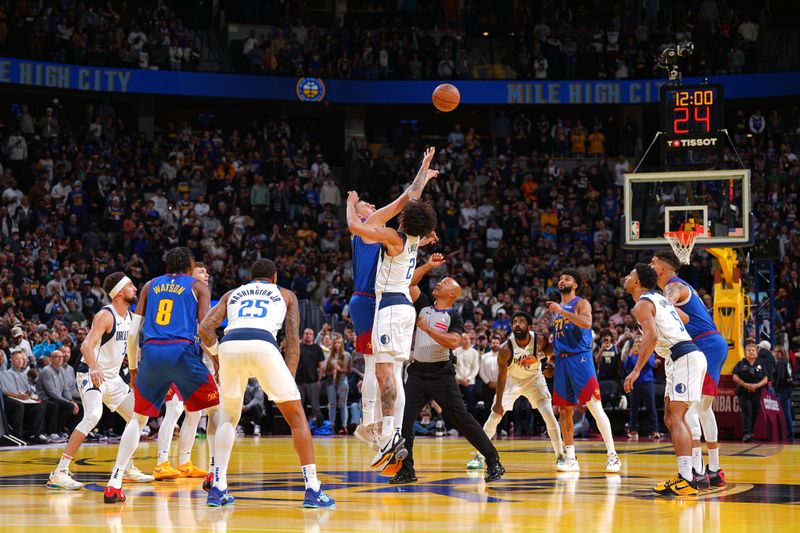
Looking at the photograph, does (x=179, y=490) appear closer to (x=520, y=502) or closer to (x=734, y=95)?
(x=520, y=502)

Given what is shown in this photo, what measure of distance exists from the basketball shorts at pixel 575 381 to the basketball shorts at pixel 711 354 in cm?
191

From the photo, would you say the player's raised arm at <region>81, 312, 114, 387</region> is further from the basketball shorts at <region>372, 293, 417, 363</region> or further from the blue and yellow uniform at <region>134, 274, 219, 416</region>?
the basketball shorts at <region>372, 293, 417, 363</region>

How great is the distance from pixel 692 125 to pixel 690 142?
0.34 metres

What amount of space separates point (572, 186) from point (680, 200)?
10.6 meters

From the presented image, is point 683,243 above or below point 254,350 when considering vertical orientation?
above

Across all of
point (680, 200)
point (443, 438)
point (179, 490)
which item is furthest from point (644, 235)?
point (179, 490)

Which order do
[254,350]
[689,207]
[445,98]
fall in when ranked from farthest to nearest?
[689,207], [445,98], [254,350]

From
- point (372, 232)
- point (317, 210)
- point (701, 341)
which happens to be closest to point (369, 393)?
point (372, 232)

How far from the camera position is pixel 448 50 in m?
34.8

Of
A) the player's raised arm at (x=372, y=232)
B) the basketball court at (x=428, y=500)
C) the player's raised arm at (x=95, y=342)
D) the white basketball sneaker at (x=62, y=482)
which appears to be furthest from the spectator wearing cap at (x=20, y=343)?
the player's raised arm at (x=372, y=232)

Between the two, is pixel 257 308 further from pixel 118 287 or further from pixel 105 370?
pixel 105 370

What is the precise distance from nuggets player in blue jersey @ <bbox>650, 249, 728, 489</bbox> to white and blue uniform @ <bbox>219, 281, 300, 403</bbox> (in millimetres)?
4272

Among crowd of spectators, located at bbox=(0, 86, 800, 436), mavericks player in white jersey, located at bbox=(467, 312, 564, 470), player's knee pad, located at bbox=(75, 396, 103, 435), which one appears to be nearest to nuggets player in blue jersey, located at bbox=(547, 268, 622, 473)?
mavericks player in white jersey, located at bbox=(467, 312, 564, 470)

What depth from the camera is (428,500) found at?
10227 millimetres
